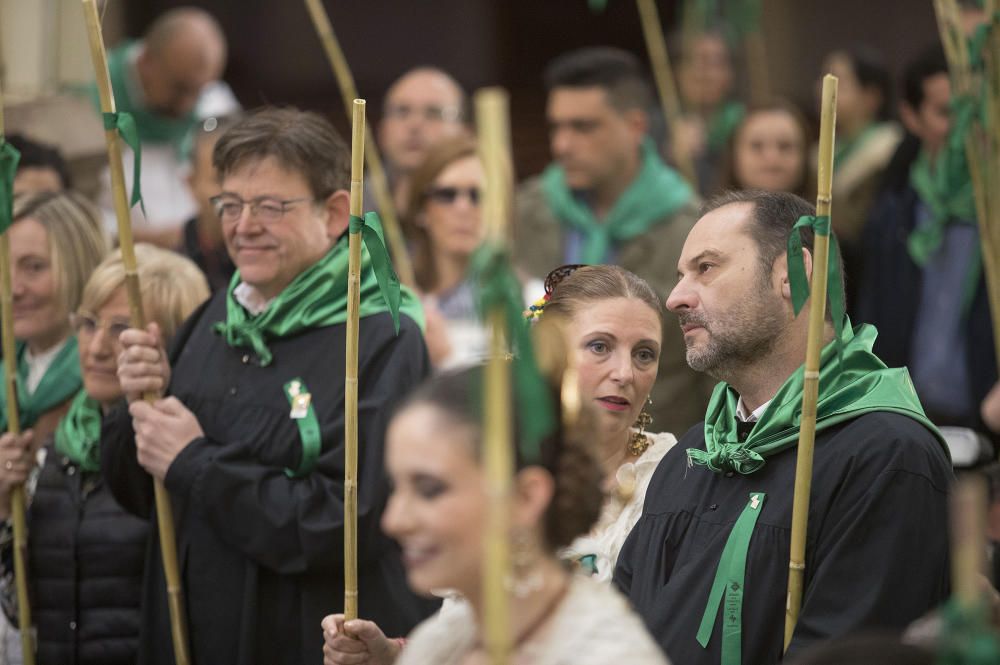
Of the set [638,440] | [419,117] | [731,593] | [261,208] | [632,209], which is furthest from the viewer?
[419,117]

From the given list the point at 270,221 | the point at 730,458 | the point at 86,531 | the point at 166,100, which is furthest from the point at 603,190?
the point at 730,458

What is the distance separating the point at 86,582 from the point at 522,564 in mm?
2048

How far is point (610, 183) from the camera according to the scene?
19.0 feet

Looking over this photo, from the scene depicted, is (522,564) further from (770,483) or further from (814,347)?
(770,483)

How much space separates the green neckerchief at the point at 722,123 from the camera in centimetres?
813

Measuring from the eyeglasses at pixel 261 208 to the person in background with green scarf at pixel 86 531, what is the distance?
467 mm

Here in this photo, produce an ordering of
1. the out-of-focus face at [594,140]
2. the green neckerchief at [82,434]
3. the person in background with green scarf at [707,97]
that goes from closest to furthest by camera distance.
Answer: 1. the green neckerchief at [82,434]
2. the out-of-focus face at [594,140]
3. the person in background with green scarf at [707,97]

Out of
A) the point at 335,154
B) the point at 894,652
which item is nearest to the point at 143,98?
the point at 335,154

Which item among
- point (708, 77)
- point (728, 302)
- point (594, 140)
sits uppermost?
point (708, 77)

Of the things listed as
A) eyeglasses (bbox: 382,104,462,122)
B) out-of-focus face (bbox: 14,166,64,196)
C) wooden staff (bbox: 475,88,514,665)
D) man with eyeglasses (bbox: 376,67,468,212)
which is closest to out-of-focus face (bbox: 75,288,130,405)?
out-of-focus face (bbox: 14,166,64,196)

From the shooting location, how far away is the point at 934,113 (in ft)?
19.7

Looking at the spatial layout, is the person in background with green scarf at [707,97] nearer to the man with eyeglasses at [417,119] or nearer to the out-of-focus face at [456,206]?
the man with eyeglasses at [417,119]

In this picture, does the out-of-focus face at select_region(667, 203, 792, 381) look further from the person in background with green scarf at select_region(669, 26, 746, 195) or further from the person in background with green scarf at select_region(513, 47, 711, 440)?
the person in background with green scarf at select_region(669, 26, 746, 195)

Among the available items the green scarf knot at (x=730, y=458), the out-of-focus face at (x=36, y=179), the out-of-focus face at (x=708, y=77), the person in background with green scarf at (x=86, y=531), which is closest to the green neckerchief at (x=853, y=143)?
the out-of-focus face at (x=708, y=77)
